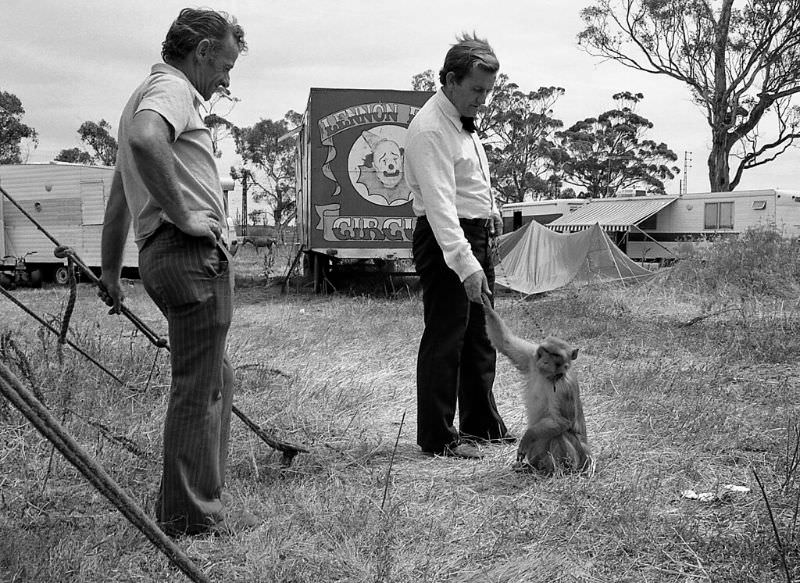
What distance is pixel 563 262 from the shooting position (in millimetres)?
13078

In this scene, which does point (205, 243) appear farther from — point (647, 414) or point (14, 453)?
point (647, 414)

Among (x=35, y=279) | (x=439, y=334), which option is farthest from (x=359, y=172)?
(x=439, y=334)

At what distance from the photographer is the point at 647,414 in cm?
467

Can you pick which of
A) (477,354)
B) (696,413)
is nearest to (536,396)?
(477,354)

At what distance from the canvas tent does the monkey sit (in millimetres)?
8916

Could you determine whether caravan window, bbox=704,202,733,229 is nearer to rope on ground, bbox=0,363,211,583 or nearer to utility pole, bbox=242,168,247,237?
rope on ground, bbox=0,363,211,583

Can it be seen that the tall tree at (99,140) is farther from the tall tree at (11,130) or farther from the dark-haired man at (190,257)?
the dark-haired man at (190,257)

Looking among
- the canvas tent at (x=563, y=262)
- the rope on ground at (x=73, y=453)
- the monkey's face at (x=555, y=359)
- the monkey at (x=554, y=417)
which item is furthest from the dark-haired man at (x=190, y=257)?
the canvas tent at (x=563, y=262)

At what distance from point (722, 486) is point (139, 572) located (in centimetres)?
253

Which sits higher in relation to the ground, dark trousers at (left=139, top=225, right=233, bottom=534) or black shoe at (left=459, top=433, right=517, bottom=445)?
dark trousers at (left=139, top=225, right=233, bottom=534)

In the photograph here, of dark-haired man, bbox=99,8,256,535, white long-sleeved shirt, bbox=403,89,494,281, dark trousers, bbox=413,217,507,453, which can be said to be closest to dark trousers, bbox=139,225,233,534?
dark-haired man, bbox=99,8,256,535

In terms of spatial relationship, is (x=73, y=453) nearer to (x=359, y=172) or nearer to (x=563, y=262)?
(x=359, y=172)

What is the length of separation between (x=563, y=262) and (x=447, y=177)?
970 cm

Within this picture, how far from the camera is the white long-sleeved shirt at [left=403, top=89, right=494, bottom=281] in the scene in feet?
11.9
